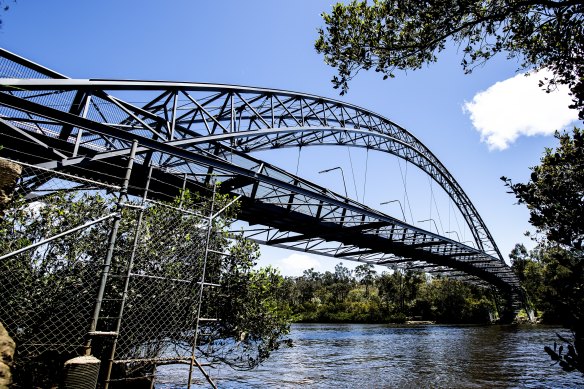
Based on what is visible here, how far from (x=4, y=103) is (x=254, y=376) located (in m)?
10.6

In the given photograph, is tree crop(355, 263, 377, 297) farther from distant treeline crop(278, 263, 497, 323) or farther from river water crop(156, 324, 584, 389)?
river water crop(156, 324, 584, 389)

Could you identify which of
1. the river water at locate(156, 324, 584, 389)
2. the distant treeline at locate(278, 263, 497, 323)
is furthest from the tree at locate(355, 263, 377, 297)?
the river water at locate(156, 324, 584, 389)

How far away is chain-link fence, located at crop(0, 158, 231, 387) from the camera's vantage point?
4969 millimetres

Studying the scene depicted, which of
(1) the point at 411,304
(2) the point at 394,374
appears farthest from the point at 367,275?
(2) the point at 394,374

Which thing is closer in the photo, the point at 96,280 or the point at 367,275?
the point at 96,280

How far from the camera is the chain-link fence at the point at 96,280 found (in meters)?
4.97

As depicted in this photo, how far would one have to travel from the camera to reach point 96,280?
5.66 meters

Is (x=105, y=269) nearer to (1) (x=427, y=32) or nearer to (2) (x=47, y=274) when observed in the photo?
(2) (x=47, y=274)

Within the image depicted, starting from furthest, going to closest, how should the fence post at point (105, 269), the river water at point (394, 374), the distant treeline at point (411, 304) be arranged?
the distant treeline at point (411, 304) → the river water at point (394, 374) → the fence post at point (105, 269)

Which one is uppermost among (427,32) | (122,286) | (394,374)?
(427,32)

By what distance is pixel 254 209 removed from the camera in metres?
15.3

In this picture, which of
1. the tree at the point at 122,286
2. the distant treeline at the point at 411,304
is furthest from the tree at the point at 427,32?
the distant treeline at the point at 411,304

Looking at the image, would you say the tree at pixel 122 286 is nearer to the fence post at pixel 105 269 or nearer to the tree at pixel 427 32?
the fence post at pixel 105 269

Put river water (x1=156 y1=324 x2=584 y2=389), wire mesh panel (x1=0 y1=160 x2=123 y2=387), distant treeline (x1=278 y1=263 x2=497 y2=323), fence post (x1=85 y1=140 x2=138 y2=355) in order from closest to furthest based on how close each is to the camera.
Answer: fence post (x1=85 y1=140 x2=138 y2=355)
wire mesh panel (x1=0 y1=160 x2=123 y2=387)
river water (x1=156 y1=324 x2=584 y2=389)
distant treeline (x1=278 y1=263 x2=497 y2=323)
